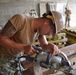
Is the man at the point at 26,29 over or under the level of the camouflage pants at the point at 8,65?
over

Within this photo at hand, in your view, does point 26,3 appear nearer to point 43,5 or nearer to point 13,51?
point 43,5

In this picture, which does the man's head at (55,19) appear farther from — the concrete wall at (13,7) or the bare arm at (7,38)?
the concrete wall at (13,7)

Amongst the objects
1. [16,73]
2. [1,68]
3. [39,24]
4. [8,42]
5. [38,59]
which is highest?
[39,24]

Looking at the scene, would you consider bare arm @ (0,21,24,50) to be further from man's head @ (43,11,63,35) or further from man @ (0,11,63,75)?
man's head @ (43,11,63,35)

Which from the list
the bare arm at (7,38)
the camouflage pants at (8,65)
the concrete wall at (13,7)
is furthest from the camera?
the concrete wall at (13,7)

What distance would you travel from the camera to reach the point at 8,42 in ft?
4.28

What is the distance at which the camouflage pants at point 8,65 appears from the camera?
1.62 meters

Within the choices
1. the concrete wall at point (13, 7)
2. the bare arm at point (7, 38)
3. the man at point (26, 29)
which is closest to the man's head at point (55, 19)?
the man at point (26, 29)

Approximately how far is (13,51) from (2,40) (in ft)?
0.93

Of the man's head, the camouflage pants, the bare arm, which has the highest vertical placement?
the man's head

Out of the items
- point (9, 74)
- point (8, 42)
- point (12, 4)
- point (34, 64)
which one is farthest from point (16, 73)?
point (12, 4)

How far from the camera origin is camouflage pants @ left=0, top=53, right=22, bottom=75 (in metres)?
1.62

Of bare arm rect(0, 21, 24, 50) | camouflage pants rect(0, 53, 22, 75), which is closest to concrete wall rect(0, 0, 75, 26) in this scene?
camouflage pants rect(0, 53, 22, 75)

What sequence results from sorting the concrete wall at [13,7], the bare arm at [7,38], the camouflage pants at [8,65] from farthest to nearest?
the concrete wall at [13,7]
the camouflage pants at [8,65]
the bare arm at [7,38]
